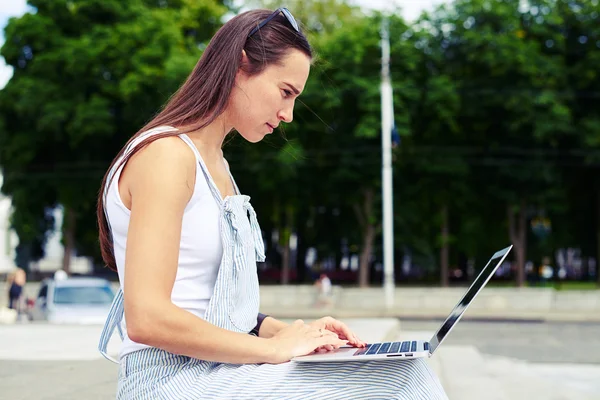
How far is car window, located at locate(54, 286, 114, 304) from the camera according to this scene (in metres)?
14.5

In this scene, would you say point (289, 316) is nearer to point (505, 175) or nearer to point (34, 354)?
point (505, 175)

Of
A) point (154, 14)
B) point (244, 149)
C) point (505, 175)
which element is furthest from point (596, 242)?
point (154, 14)

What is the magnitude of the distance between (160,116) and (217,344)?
0.63 metres

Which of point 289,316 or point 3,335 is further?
point 289,316

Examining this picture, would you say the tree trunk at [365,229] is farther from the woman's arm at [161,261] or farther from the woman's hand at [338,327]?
the woman's arm at [161,261]

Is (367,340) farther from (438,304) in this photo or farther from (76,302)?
(438,304)

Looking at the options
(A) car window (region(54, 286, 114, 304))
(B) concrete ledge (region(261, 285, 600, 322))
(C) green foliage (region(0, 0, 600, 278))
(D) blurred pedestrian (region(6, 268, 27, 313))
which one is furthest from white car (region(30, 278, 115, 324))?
(C) green foliage (region(0, 0, 600, 278))

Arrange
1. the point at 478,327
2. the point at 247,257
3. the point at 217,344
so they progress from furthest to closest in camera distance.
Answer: the point at 478,327 → the point at 247,257 → the point at 217,344

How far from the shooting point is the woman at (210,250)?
1.81m

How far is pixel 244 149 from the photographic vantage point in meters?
29.7

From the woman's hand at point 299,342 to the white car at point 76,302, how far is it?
11.2 meters

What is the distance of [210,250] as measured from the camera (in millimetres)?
1986

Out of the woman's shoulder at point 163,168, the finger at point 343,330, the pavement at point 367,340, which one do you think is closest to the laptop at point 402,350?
the finger at point 343,330

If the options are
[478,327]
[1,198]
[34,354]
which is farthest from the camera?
[1,198]
